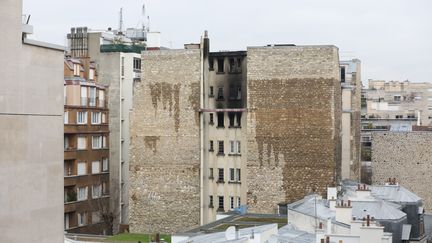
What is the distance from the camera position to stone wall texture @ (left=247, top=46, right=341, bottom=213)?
156ft

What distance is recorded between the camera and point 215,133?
51656mm

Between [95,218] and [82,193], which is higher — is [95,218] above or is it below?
below

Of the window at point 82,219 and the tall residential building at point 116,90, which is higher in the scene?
the tall residential building at point 116,90

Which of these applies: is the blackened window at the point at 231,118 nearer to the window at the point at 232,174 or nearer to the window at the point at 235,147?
the window at the point at 235,147

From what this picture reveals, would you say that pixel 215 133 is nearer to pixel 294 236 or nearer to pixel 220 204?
pixel 220 204

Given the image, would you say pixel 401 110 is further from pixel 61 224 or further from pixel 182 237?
pixel 61 224

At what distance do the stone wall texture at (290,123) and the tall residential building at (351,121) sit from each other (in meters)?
11.9

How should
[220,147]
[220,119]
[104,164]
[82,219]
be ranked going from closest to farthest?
1. [220,119]
2. [220,147]
3. [82,219]
4. [104,164]

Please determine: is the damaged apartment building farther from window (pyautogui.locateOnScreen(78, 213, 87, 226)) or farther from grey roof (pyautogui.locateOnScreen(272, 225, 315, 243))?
grey roof (pyautogui.locateOnScreen(272, 225, 315, 243))

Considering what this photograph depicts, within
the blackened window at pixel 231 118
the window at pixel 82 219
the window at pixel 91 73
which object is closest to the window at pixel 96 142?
the window at pixel 91 73

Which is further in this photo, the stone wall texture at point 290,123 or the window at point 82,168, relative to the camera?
the window at point 82,168

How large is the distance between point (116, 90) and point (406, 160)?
22.3 metres

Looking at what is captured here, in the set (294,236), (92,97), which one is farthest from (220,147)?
(294,236)

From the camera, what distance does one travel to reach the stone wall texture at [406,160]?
63.0 m
